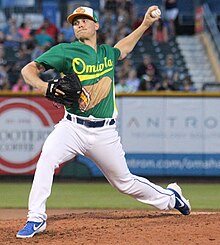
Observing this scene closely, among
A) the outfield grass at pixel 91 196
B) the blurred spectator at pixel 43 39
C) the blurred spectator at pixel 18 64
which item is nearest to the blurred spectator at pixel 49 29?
the blurred spectator at pixel 43 39

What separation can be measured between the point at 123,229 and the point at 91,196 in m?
4.45

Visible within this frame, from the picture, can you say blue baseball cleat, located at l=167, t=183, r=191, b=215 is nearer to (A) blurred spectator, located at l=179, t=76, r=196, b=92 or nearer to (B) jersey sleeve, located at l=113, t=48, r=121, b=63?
(B) jersey sleeve, located at l=113, t=48, r=121, b=63

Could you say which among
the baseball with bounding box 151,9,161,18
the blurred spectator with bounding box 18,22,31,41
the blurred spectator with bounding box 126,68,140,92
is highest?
the blurred spectator with bounding box 18,22,31,41

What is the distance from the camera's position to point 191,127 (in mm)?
13453

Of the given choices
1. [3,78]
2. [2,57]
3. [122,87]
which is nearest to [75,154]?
[122,87]

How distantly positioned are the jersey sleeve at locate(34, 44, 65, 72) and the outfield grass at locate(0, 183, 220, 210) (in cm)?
361

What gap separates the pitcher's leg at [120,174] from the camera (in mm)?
6824

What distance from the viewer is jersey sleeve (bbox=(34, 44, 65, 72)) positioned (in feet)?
21.6

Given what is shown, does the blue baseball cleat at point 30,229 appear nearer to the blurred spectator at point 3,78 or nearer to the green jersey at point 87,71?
the green jersey at point 87,71

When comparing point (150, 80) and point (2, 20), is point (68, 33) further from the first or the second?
point (150, 80)

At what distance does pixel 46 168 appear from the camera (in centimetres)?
655

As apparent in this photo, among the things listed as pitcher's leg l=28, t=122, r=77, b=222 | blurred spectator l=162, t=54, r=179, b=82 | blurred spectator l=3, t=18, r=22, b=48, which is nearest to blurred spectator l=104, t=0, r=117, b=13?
blurred spectator l=3, t=18, r=22, b=48

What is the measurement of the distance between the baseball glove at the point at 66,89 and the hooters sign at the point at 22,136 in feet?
22.5

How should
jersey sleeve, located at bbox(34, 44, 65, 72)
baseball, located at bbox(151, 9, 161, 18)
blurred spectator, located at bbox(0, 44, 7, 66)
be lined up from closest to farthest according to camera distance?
jersey sleeve, located at bbox(34, 44, 65, 72) < baseball, located at bbox(151, 9, 161, 18) < blurred spectator, located at bbox(0, 44, 7, 66)
